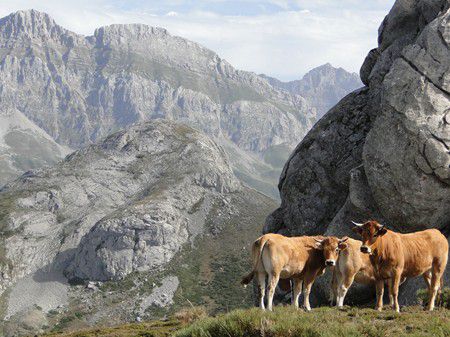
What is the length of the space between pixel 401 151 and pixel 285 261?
72.1ft

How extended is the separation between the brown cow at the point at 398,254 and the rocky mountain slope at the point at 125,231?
9096cm

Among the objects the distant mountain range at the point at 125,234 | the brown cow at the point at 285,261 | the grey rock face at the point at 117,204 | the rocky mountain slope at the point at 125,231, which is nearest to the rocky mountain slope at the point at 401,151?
the brown cow at the point at 285,261

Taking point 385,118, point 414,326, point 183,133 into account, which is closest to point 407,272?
point 414,326

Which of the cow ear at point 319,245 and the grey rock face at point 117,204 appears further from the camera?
the grey rock face at point 117,204

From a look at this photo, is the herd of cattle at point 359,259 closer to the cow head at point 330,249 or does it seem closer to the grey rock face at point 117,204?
the cow head at point 330,249

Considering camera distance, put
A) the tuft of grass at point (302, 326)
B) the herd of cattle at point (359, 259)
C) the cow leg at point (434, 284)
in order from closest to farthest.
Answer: the tuft of grass at point (302, 326) < the herd of cattle at point (359, 259) < the cow leg at point (434, 284)

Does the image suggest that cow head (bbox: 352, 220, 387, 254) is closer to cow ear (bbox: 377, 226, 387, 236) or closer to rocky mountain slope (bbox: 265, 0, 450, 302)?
cow ear (bbox: 377, 226, 387, 236)

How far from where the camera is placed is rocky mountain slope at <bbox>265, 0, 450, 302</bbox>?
37.9 meters

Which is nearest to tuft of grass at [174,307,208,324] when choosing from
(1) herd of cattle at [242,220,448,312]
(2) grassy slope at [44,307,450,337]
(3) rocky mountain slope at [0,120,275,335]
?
(1) herd of cattle at [242,220,448,312]

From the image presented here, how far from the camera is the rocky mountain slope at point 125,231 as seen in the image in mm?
116000

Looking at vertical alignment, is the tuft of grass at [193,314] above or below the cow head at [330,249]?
below

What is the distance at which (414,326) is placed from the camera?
607 inches

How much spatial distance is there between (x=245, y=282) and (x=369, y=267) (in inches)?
275

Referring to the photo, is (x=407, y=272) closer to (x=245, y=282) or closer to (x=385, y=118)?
(x=245, y=282)
